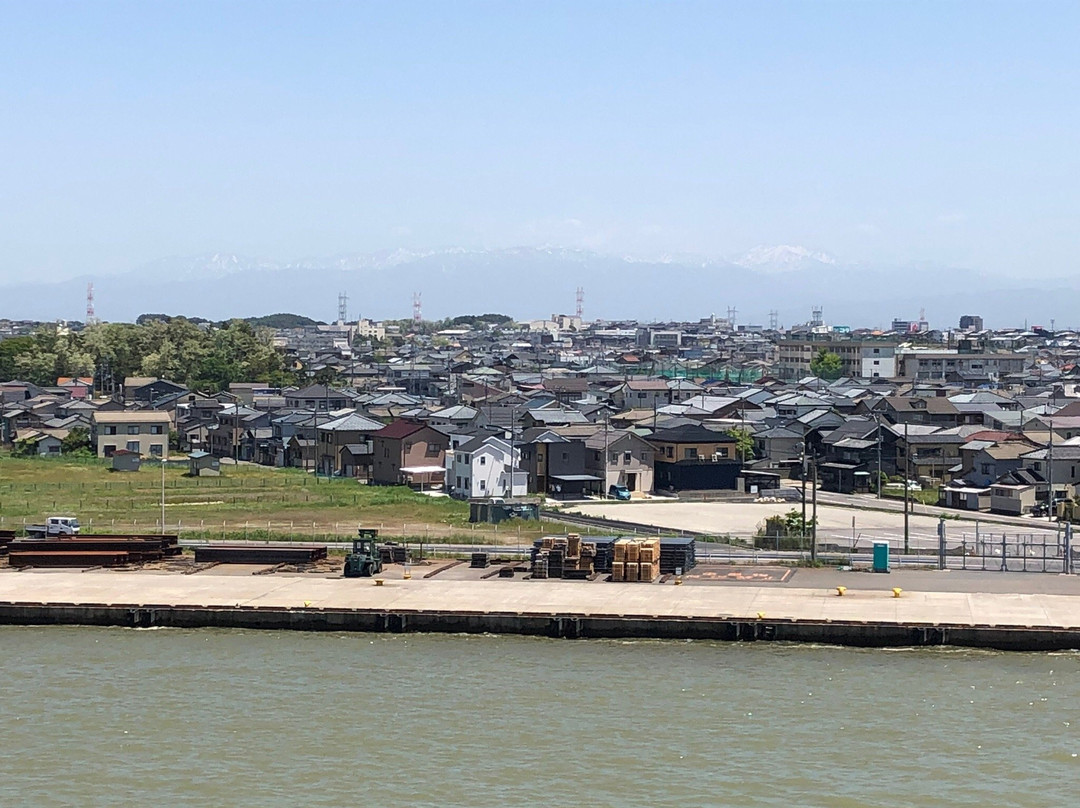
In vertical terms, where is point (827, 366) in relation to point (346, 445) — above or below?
above

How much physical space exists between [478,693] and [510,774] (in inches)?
136

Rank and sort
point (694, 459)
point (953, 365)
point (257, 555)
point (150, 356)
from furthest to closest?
point (953, 365)
point (150, 356)
point (694, 459)
point (257, 555)

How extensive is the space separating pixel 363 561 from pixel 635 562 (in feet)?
16.1

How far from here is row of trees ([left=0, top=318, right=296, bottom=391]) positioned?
3361 inches

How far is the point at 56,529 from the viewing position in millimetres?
32438

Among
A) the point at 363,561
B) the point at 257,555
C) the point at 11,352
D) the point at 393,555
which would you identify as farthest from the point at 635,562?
the point at 11,352

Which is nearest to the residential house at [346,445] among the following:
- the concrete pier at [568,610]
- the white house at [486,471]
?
the white house at [486,471]

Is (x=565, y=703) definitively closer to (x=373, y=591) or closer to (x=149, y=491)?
(x=373, y=591)

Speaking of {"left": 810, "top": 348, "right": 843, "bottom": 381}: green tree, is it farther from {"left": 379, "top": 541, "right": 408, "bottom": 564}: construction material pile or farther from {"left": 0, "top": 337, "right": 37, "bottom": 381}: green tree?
{"left": 379, "top": 541, "right": 408, "bottom": 564}: construction material pile

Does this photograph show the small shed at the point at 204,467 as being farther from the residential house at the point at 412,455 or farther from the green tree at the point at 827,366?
the green tree at the point at 827,366

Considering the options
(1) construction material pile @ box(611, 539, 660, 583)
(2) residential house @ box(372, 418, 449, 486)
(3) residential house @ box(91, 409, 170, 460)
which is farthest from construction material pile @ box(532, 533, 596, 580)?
(3) residential house @ box(91, 409, 170, 460)

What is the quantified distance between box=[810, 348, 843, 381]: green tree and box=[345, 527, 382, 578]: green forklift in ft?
237

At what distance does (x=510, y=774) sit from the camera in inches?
627

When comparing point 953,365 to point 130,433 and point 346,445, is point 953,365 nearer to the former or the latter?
point 346,445
